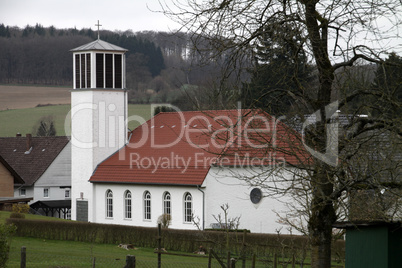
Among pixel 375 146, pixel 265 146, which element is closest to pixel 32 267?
pixel 265 146

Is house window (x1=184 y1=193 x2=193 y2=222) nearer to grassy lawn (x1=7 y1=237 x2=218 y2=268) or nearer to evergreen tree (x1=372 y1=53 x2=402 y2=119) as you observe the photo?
grassy lawn (x1=7 y1=237 x2=218 y2=268)

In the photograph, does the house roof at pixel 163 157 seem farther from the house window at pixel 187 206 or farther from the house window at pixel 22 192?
the house window at pixel 22 192

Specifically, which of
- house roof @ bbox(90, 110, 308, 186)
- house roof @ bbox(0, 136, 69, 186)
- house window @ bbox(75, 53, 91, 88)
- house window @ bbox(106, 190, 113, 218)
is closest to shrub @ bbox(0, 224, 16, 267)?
house roof @ bbox(90, 110, 308, 186)

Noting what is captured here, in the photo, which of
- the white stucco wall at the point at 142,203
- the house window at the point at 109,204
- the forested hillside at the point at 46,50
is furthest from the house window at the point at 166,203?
the forested hillside at the point at 46,50

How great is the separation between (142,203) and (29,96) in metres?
59.0

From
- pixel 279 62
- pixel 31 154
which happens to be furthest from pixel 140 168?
pixel 279 62

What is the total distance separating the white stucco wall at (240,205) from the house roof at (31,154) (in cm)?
2661

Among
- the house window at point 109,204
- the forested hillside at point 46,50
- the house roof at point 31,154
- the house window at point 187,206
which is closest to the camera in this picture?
the house window at point 187,206

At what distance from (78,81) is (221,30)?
35211mm

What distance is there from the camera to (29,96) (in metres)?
94.2

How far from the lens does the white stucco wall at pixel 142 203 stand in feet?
122

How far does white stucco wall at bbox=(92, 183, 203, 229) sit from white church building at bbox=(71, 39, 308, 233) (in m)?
0.06

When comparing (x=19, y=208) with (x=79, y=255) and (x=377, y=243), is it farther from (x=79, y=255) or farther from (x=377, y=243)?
(x=377, y=243)

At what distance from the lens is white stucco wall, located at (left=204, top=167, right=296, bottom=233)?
35.5 m
